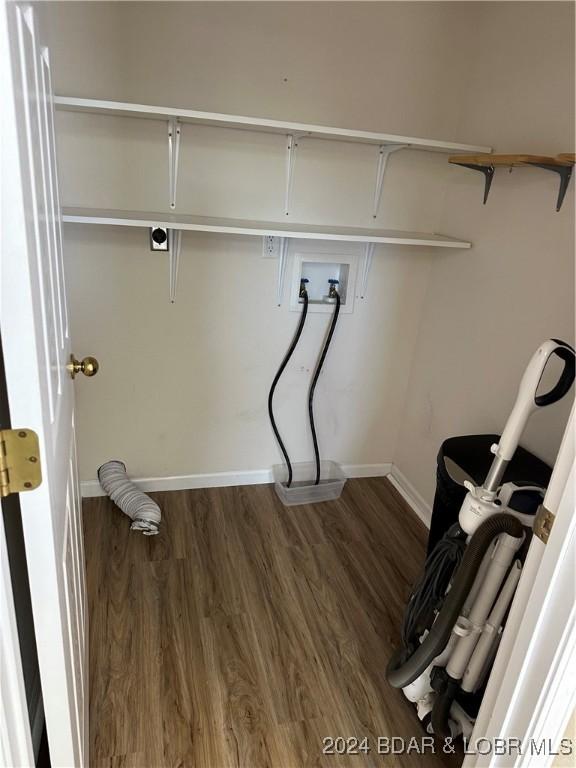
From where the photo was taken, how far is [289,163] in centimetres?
222

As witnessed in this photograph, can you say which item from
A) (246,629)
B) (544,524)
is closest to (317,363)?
(246,629)

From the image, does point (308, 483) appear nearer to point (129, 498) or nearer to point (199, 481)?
point (199, 481)

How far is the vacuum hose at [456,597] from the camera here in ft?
4.49

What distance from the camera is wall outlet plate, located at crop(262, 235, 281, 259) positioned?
91.2 inches

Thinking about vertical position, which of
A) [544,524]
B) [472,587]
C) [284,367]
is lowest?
[472,587]

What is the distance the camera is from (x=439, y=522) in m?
1.86

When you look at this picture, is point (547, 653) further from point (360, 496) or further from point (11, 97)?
point (360, 496)

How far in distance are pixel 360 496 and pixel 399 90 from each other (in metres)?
1.83

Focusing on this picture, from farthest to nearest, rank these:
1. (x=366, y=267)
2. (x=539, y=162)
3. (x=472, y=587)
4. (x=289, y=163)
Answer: (x=366, y=267)
(x=289, y=163)
(x=539, y=162)
(x=472, y=587)

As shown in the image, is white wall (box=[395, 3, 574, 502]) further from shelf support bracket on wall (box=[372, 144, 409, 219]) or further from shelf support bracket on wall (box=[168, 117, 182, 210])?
shelf support bracket on wall (box=[168, 117, 182, 210])

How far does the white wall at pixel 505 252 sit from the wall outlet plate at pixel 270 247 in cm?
76

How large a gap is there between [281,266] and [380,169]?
58 cm

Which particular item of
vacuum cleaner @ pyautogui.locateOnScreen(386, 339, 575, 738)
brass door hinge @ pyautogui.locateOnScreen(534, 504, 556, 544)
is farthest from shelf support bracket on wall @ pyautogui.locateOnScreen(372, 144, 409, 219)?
brass door hinge @ pyautogui.locateOnScreen(534, 504, 556, 544)

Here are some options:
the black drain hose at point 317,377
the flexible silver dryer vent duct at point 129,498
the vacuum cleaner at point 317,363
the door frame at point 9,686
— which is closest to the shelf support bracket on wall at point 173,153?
the vacuum cleaner at point 317,363
